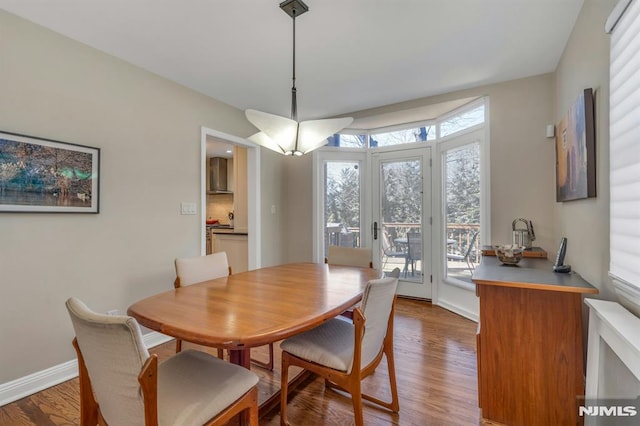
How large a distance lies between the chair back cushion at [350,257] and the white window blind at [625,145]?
5.19 feet

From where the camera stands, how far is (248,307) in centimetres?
142

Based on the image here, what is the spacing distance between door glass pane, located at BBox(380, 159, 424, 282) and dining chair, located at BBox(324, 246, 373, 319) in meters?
1.47

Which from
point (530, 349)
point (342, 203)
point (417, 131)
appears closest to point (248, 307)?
point (530, 349)

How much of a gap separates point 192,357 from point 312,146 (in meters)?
1.45

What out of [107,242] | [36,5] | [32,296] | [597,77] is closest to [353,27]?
[597,77]

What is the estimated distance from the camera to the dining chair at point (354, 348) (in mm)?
1398

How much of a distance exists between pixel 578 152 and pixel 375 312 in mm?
1669

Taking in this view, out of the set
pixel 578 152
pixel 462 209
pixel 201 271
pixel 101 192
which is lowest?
pixel 201 271

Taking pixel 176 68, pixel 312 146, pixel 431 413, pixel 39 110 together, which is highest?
pixel 176 68

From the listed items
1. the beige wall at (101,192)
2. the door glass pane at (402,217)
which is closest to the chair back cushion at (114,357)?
the beige wall at (101,192)

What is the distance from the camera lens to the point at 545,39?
→ 225 centimetres

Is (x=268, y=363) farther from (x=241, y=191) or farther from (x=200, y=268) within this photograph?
(x=241, y=191)

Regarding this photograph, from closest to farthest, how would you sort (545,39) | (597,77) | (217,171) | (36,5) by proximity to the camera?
(597,77) → (36,5) → (545,39) → (217,171)

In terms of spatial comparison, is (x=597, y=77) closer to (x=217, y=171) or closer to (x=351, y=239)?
(x=351, y=239)
